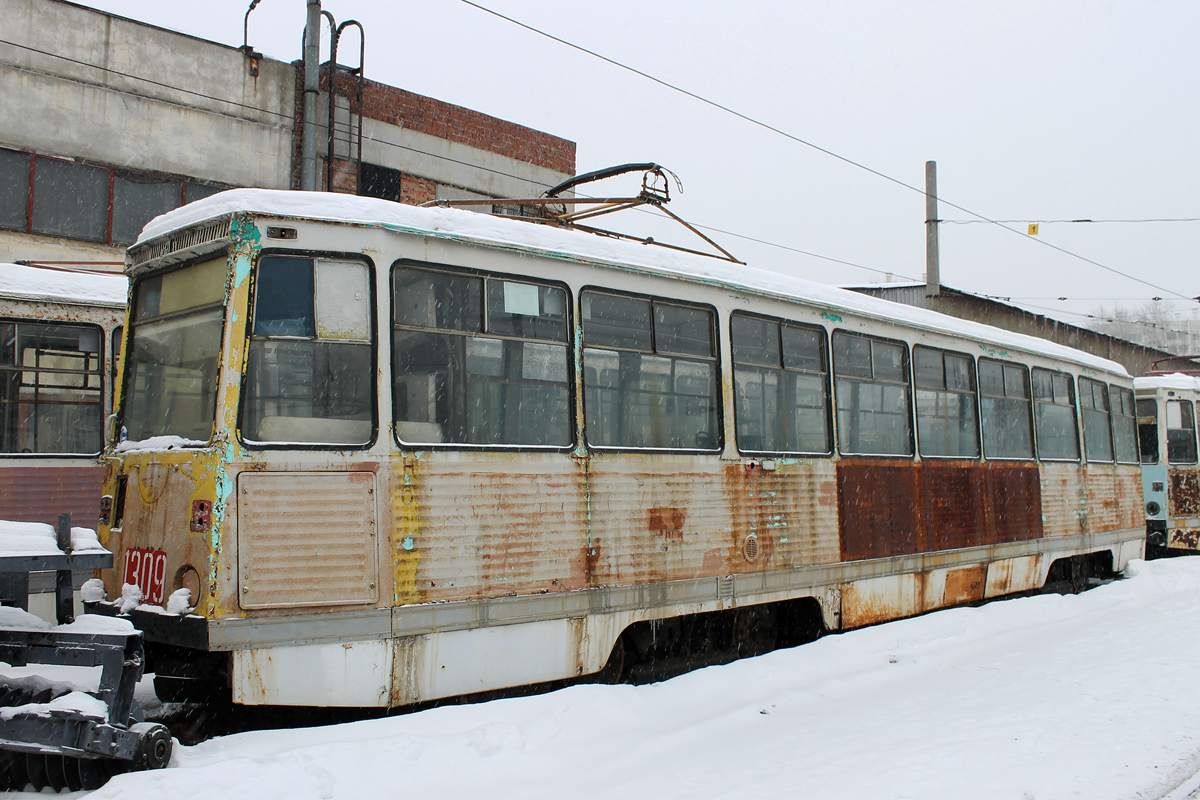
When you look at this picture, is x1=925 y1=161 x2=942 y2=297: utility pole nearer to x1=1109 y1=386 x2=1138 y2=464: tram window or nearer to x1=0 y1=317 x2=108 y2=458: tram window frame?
x1=1109 y1=386 x2=1138 y2=464: tram window

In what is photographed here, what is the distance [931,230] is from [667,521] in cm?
1463

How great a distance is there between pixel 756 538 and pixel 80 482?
5.46 meters

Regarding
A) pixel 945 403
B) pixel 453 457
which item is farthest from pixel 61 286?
pixel 945 403

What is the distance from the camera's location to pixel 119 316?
26.6 feet

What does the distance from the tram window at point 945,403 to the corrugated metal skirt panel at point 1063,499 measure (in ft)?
6.15

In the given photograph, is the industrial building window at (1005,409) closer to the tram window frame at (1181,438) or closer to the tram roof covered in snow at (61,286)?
the tram window frame at (1181,438)

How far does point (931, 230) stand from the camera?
19.0m

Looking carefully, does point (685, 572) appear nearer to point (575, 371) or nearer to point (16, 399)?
point (575, 371)

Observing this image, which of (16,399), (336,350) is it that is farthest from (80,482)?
(336,350)

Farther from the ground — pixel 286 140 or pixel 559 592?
pixel 286 140

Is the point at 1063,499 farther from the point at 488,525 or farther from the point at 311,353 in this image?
the point at 311,353

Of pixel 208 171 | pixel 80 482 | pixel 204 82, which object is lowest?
pixel 80 482

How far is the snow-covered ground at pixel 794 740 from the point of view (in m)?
4.24

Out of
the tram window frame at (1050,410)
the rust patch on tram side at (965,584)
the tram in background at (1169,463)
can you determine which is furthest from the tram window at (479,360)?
the tram in background at (1169,463)
